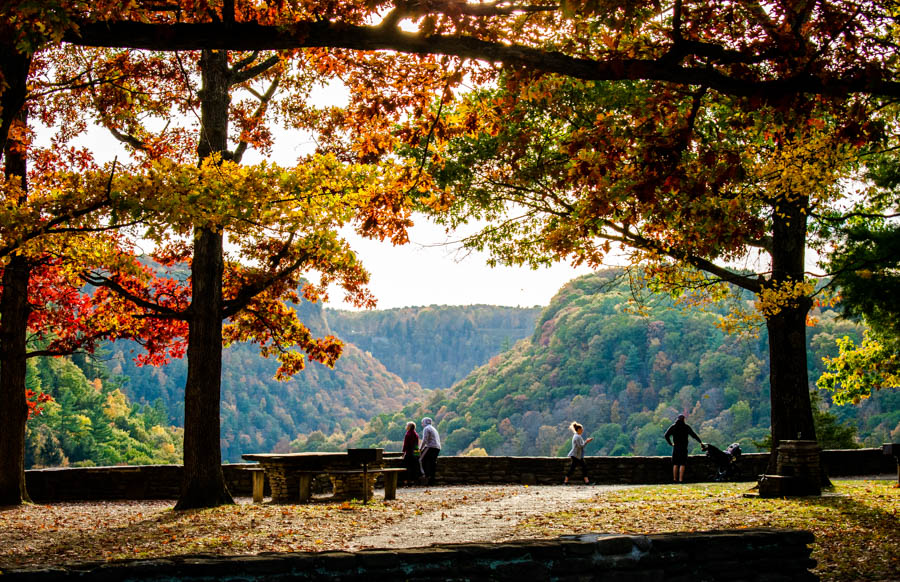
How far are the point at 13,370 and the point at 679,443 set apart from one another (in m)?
13.1

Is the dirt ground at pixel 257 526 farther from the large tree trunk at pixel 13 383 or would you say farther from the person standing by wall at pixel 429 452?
the person standing by wall at pixel 429 452

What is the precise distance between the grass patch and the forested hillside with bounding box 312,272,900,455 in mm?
58507

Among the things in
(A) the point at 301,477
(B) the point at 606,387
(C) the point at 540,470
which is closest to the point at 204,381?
(A) the point at 301,477

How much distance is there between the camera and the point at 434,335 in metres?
172

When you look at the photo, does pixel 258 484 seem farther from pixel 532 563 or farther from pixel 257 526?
pixel 532 563

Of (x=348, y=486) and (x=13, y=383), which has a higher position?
(x=13, y=383)

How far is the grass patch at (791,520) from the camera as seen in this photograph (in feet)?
22.2

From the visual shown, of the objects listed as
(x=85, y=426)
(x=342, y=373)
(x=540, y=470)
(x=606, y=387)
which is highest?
(x=342, y=373)

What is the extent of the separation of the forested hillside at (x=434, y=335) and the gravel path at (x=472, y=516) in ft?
497

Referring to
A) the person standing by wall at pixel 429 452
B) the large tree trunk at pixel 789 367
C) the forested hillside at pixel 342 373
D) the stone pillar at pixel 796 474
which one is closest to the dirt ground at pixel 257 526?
the stone pillar at pixel 796 474

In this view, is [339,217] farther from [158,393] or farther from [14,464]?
[158,393]

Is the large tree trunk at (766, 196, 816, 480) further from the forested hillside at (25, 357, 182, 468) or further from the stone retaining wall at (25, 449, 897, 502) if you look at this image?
the forested hillside at (25, 357, 182, 468)

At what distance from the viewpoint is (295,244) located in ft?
44.0

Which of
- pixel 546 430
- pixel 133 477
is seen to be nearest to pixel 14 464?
pixel 133 477
